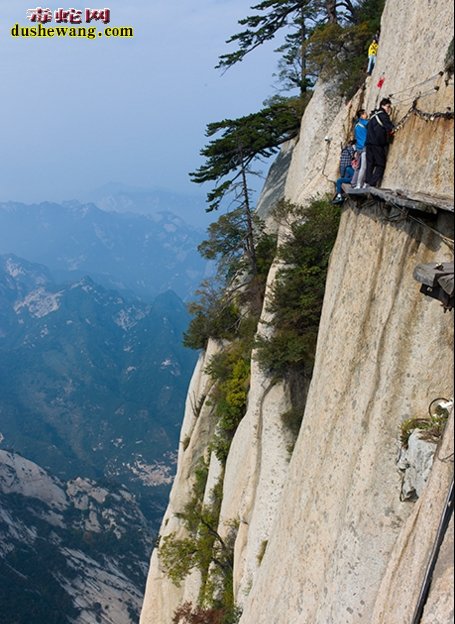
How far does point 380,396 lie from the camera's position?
34.3ft

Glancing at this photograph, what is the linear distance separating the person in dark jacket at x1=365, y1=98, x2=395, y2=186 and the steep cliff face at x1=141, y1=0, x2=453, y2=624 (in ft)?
0.91

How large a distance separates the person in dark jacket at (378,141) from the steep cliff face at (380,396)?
0.28 metres

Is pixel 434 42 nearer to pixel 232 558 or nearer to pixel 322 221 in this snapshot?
pixel 322 221

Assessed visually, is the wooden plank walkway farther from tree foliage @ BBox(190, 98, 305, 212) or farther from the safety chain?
tree foliage @ BBox(190, 98, 305, 212)

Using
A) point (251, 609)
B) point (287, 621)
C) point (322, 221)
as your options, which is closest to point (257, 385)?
point (322, 221)

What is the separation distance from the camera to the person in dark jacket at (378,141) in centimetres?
1228

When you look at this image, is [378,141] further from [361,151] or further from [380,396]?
[380,396]

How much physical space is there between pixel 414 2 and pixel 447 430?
11.0 m

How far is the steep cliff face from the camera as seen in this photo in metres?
9.13

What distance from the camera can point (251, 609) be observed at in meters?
15.7

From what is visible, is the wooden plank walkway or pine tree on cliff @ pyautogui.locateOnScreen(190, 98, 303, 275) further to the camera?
pine tree on cliff @ pyautogui.locateOnScreen(190, 98, 303, 275)

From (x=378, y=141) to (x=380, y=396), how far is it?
6.27 metres

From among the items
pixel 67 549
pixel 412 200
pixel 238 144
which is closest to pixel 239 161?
pixel 238 144

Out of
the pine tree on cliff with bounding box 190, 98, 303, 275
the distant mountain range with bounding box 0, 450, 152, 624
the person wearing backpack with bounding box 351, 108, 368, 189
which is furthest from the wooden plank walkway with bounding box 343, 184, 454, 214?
the distant mountain range with bounding box 0, 450, 152, 624
